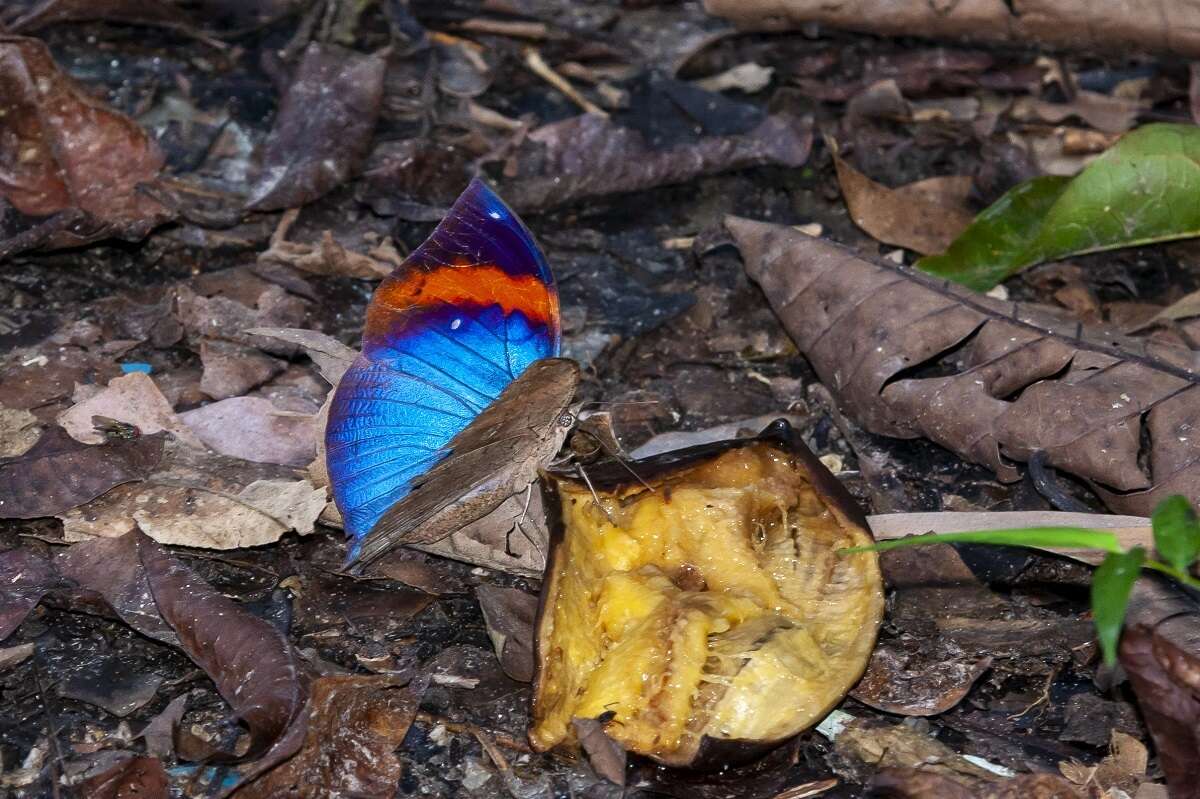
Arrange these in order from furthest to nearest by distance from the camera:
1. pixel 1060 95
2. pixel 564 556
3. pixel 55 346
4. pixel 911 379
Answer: pixel 1060 95
pixel 55 346
pixel 911 379
pixel 564 556

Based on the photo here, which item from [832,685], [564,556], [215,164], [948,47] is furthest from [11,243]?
[948,47]

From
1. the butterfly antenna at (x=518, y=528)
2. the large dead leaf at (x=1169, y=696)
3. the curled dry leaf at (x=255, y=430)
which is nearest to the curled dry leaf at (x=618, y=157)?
the curled dry leaf at (x=255, y=430)

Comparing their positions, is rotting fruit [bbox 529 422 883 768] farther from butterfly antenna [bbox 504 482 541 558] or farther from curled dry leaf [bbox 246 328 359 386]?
curled dry leaf [bbox 246 328 359 386]

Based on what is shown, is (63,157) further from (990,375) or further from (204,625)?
(990,375)

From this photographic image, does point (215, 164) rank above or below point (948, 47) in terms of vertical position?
below

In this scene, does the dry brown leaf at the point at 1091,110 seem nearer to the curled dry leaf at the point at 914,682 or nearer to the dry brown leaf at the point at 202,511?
the curled dry leaf at the point at 914,682

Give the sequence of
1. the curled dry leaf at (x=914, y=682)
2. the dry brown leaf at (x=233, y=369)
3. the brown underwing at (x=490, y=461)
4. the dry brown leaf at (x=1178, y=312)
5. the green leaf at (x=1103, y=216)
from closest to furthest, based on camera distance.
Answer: the brown underwing at (x=490, y=461), the curled dry leaf at (x=914, y=682), the dry brown leaf at (x=233, y=369), the dry brown leaf at (x=1178, y=312), the green leaf at (x=1103, y=216)

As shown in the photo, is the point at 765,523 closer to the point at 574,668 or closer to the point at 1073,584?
the point at 574,668
